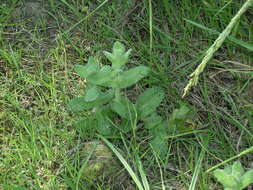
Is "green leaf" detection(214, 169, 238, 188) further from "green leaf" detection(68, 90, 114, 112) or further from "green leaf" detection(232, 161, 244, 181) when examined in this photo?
"green leaf" detection(68, 90, 114, 112)

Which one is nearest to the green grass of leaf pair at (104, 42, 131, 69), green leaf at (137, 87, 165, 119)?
green leaf at (137, 87, 165, 119)

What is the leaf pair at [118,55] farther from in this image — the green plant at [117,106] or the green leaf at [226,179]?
the green leaf at [226,179]

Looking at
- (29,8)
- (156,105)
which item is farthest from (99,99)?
(29,8)

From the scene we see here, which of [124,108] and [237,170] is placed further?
[124,108]

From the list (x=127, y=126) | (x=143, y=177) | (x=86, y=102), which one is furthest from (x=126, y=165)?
(x=86, y=102)

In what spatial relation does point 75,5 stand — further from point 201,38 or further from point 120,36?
point 201,38

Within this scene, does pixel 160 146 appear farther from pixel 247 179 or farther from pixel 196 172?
pixel 247 179
